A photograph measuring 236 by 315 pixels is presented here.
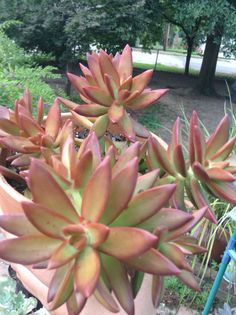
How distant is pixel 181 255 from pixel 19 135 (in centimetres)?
51

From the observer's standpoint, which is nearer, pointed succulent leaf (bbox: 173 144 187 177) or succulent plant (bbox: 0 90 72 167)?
pointed succulent leaf (bbox: 173 144 187 177)

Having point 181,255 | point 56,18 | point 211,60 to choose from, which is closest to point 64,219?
point 181,255

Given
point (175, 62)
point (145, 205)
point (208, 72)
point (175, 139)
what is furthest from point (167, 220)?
point (175, 62)

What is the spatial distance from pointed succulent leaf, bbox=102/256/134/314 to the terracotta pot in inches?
10.0

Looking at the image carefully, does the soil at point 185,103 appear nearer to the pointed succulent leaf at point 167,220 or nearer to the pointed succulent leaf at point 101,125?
the pointed succulent leaf at point 101,125

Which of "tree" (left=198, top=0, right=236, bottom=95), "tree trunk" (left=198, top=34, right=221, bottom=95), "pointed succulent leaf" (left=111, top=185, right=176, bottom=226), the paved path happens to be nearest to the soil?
"tree trunk" (left=198, top=34, right=221, bottom=95)

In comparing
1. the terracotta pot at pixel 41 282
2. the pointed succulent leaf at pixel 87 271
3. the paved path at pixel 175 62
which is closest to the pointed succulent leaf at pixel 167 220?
the pointed succulent leaf at pixel 87 271

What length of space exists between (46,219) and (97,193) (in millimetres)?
86

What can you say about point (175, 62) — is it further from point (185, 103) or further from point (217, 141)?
point (217, 141)

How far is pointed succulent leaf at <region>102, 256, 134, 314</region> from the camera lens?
0.67m

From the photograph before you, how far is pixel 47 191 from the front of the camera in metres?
0.65

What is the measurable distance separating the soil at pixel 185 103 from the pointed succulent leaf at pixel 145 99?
178 inches

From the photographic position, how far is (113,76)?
982 millimetres

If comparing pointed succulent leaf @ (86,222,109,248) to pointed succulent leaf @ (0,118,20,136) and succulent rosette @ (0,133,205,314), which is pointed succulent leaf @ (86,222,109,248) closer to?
succulent rosette @ (0,133,205,314)
